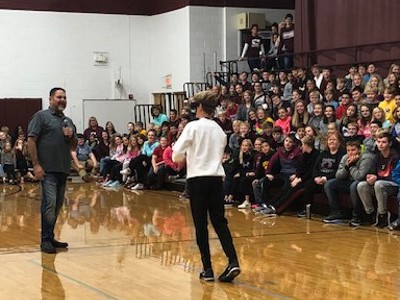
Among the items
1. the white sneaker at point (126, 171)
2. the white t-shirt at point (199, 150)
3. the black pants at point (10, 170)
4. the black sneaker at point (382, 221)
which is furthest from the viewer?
the black pants at point (10, 170)

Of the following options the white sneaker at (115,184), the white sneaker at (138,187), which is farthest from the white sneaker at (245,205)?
the white sneaker at (115,184)

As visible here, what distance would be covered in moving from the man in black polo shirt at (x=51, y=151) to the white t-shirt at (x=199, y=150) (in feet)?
6.79

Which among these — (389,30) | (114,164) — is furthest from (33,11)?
(389,30)

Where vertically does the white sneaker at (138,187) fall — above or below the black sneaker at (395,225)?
below

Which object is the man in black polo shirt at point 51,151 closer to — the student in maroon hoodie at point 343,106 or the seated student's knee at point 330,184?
the seated student's knee at point 330,184

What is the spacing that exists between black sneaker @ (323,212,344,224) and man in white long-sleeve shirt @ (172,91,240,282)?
4289 millimetres

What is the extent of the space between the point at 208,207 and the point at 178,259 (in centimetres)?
134

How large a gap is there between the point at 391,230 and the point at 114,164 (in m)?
8.66

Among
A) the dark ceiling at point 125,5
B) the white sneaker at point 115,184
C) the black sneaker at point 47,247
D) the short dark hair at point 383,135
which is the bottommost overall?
the white sneaker at point 115,184

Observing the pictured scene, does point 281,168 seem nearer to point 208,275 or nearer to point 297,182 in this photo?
point 297,182

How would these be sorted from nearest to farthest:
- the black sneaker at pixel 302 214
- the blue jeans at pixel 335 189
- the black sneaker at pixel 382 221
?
1. the black sneaker at pixel 382 221
2. the blue jeans at pixel 335 189
3. the black sneaker at pixel 302 214

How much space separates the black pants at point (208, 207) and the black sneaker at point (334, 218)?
4.29 metres

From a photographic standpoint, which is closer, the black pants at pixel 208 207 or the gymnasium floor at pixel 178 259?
the gymnasium floor at pixel 178 259

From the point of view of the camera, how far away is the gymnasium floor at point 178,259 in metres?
6.24
